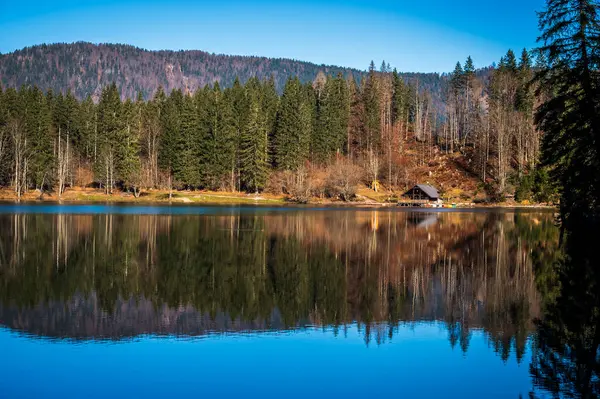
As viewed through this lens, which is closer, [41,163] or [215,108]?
[41,163]

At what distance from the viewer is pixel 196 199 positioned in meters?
87.2

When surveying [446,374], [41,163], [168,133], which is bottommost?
[446,374]

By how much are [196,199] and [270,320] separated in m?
73.0

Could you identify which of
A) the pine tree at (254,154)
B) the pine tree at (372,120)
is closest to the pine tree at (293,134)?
the pine tree at (254,154)

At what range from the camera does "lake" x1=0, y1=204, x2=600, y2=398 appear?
37.0 ft

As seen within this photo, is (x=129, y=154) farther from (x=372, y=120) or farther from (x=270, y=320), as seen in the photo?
(x=270, y=320)

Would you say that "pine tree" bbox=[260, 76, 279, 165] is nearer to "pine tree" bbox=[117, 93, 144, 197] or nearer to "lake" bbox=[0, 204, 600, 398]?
"pine tree" bbox=[117, 93, 144, 197]

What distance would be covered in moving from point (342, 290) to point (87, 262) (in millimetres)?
11732

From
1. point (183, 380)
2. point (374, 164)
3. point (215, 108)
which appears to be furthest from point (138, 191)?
point (183, 380)

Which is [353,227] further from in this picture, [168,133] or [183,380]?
[168,133]

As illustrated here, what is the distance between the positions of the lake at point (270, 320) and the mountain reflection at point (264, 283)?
0.09 m

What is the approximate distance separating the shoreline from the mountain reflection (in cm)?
4609

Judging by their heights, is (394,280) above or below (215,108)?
below

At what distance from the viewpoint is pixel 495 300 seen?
19.3 m
